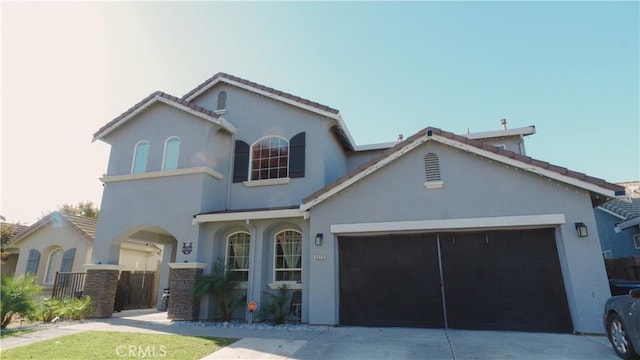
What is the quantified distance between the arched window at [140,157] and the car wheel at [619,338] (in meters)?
15.3

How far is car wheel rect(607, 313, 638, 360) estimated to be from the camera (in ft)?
20.8

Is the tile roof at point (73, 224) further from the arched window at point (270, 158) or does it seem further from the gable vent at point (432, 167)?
the gable vent at point (432, 167)

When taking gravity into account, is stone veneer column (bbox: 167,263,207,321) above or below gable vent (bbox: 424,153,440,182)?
below

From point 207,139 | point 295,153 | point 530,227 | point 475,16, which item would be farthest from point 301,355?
point 475,16

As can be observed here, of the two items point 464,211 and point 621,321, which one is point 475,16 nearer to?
point 464,211

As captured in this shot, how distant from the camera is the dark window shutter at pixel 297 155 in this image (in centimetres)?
1363

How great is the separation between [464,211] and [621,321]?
14.1ft

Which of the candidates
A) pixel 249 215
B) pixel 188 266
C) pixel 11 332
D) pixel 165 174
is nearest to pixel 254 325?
pixel 188 266

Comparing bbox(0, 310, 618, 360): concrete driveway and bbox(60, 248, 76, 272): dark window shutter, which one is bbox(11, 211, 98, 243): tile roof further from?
bbox(0, 310, 618, 360): concrete driveway

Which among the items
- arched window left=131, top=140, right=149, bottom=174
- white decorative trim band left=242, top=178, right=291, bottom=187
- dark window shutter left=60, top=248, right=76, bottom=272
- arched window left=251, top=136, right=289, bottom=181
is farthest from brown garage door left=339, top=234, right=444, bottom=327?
dark window shutter left=60, top=248, right=76, bottom=272

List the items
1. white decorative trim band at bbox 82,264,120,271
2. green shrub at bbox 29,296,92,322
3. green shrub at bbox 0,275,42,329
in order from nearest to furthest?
green shrub at bbox 0,275,42,329 → green shrub at bbox 29,296,92,322 → white decorative trim band at bbox 82,264,120,271

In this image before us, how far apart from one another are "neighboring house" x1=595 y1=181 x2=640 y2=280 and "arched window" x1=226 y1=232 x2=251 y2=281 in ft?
45.6

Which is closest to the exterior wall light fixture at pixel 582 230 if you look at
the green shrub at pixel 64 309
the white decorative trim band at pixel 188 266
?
the white decorative trim band at pixel 188 266

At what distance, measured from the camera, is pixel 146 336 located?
Result: 930cm
